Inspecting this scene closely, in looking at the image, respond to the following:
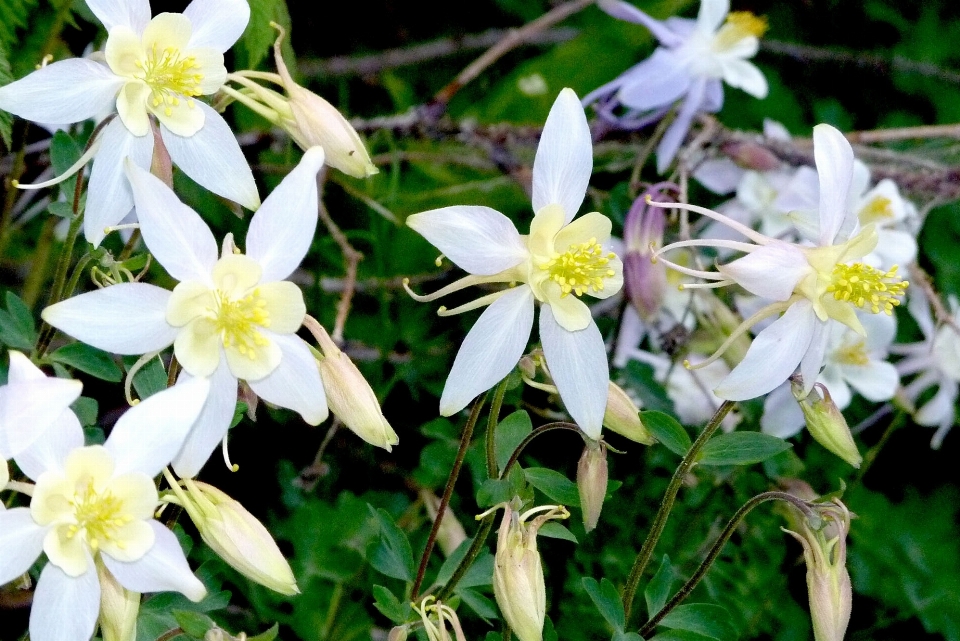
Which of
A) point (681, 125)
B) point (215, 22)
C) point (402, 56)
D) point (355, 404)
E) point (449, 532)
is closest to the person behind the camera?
point (355, 404)

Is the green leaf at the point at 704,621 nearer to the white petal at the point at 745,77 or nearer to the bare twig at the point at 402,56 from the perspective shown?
the white petal at the point at 745,77

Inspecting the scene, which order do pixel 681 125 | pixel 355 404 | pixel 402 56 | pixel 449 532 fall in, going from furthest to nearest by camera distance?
pixel 402 56 → pixel 681 125 → pixel 449 532 → pixel 355 404

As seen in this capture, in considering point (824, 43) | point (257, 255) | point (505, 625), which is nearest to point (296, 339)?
point (257, 255)

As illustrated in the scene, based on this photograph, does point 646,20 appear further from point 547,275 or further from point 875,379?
point 547,275

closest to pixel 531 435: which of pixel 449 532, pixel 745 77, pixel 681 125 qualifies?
pixel 449 532

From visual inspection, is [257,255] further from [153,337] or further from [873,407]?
[873,407]

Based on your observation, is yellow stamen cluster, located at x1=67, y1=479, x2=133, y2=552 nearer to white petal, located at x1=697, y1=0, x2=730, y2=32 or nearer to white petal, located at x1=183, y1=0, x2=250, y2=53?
white petal, located at x1=183, y1=0, x2=250, y2=53

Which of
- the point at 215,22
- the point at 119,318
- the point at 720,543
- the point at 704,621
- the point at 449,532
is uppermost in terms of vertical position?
the point at 215,22

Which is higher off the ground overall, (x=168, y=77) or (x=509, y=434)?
(x=168, y=77)
